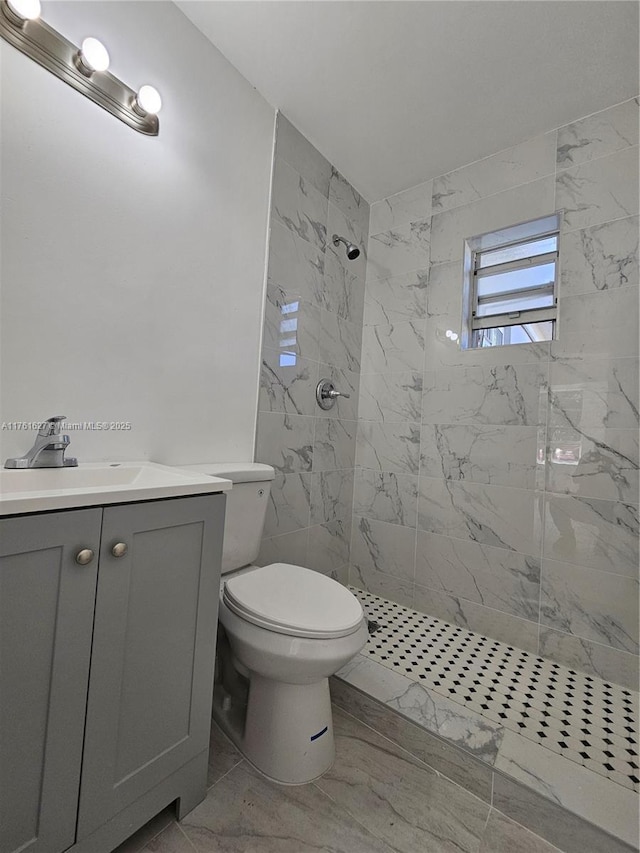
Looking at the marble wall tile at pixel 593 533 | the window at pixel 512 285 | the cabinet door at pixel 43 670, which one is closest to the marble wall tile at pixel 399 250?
the window at pixel 512 285

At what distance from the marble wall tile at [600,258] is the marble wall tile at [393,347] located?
0.69 m

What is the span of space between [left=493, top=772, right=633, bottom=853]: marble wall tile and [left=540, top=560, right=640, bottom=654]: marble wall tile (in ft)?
2.53

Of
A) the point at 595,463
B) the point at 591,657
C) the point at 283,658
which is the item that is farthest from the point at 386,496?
the point at 283,658

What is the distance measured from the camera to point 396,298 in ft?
7.22

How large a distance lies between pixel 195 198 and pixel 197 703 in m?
1.64

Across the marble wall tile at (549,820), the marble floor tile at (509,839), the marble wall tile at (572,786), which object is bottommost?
the marble floor tile at (509,839)

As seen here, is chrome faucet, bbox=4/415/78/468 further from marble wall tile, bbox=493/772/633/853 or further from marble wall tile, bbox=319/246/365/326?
marble wall tile, bbox=493/772/633/853

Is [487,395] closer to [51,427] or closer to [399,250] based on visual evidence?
[399,250]

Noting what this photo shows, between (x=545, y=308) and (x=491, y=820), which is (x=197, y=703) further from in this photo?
(x=545, y=308)

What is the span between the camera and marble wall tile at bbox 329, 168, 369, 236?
2.08 meters

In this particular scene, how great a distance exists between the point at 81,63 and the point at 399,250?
5.27 feet

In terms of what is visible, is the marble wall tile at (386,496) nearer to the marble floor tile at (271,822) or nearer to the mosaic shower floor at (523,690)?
the mosaic shower floor at (523,690)

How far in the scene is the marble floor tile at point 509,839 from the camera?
0.96 metres

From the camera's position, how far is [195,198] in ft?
4.68
